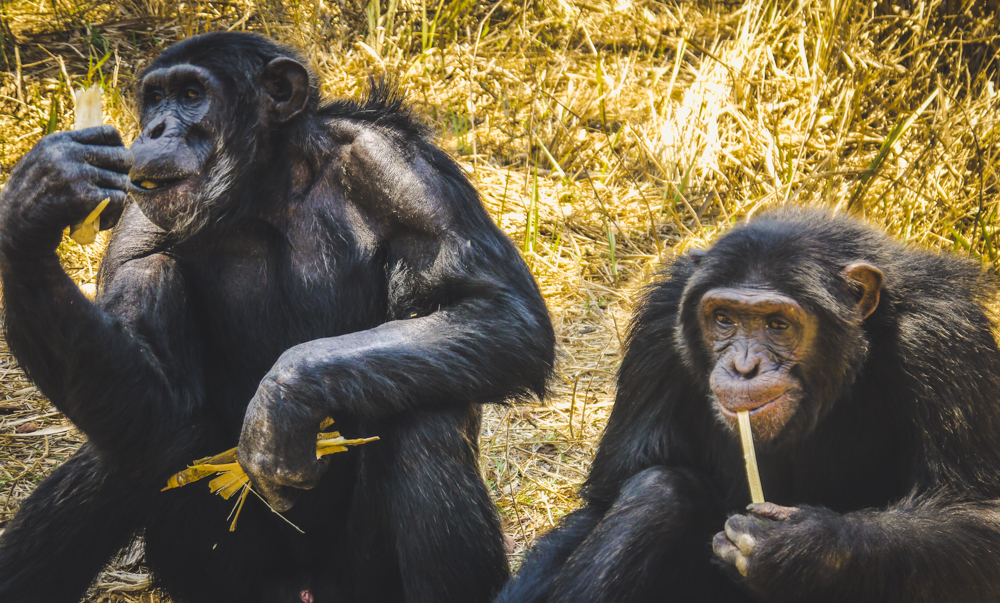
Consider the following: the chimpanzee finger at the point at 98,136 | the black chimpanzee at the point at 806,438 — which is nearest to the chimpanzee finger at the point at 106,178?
the chimpanzee finger at the point at 98,136

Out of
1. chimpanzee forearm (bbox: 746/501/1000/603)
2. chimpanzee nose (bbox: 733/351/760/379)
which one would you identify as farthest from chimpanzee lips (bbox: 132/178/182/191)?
chimpanzee forearm (bbox: 746/501/1000/603)

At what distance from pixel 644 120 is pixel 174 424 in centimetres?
532

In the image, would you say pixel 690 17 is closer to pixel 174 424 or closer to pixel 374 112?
pixel 374 112

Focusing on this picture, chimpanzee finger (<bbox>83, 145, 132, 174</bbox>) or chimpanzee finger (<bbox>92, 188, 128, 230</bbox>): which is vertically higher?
chimpanzee finger (<bbox>83, 145, 132, 174</bbox>)

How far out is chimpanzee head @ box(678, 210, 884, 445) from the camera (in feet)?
10.7

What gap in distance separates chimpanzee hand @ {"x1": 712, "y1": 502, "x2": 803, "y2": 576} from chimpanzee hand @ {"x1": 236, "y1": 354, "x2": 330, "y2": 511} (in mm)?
1361

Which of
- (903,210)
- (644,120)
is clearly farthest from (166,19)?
(903,210)

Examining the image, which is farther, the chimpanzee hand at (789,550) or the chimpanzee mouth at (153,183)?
the chimpanzee mouth at (153,183)

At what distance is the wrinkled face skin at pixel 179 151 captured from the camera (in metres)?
3.83

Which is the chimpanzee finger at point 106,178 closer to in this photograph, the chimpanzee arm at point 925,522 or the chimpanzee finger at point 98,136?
the chimpanzee finger at point 98,136

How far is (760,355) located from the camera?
3.32m

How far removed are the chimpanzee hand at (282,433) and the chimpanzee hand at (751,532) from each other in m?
1.36

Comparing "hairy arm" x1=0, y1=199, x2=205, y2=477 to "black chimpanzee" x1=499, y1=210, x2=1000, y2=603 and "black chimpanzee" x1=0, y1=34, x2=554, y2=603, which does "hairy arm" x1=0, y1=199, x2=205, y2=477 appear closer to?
"black chimpanzee" x1=0, y1=34, x2=554, y2=603

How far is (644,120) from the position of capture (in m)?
8.23
